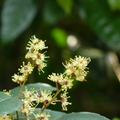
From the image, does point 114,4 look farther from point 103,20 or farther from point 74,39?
point 74,39

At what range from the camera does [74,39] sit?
2.22m

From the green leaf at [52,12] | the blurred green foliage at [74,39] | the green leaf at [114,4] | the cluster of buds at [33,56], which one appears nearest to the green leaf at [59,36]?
the blurred green foliage at [74,39]

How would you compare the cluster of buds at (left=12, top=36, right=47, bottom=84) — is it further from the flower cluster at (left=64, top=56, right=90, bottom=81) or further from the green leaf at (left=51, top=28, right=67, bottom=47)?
the green leaf at (left=51, top=28, right=67, bottom=47)

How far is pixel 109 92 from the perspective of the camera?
7.38 feet

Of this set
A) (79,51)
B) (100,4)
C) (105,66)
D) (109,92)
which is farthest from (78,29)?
(100,4)

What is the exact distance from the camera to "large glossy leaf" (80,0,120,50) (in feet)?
5.05

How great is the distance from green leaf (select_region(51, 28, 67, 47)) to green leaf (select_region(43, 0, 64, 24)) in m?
0.56

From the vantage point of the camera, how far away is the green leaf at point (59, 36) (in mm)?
2167

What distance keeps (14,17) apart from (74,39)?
2.44 feet

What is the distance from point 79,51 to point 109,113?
57cm

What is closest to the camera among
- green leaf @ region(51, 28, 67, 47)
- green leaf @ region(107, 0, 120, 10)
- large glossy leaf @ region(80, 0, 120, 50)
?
green leaf @ region(107, 0, 120, 10)

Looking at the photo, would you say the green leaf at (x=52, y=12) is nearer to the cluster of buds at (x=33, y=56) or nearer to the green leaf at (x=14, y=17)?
the green leaf at (x=14, y=17)

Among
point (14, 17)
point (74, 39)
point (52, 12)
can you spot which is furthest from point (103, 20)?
point (74, 39)

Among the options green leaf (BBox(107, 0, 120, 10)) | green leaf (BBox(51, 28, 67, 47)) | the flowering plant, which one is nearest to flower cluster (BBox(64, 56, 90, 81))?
the flowering plant
